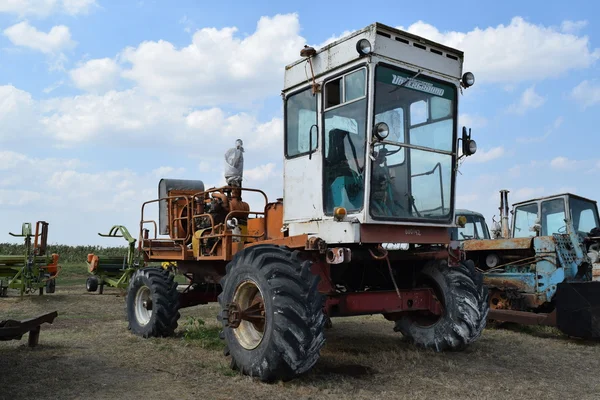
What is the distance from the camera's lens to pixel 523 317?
910cm

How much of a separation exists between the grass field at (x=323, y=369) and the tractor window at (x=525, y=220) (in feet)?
8.36

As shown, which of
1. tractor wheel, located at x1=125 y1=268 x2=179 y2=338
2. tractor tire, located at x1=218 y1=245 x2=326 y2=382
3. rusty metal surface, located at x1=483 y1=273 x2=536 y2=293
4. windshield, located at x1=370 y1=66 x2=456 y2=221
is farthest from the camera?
rusty metal surface, located at x1=483 y1=273 x2=536 y2=293

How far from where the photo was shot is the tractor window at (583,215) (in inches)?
424

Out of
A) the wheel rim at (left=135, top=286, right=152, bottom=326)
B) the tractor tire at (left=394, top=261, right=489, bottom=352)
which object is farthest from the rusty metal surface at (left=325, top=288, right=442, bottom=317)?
the wheel rim at (left=135, top=286, right=152, bottom=326)

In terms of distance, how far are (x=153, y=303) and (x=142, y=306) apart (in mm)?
745

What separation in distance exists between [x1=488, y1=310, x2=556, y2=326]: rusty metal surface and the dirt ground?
261 millimetres

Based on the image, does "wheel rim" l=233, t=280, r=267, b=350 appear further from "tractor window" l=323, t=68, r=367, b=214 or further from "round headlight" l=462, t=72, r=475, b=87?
"round headlight" l=462, t=72, r=475, b=87

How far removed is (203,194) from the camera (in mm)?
8539

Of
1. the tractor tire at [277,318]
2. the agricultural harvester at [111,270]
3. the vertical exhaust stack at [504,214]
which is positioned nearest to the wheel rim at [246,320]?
the tractor tire at [277,318]

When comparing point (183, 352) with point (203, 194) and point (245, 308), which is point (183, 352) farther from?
point (203, 194)

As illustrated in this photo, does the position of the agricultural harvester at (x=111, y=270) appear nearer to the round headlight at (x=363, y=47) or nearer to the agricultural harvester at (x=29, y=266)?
the agricultural harvester at (x=29, y=266)

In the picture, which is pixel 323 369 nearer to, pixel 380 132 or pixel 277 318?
pixel 277 318

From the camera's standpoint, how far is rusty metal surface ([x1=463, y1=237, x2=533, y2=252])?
394 inches

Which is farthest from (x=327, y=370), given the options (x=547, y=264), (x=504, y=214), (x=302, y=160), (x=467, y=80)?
(x=504, y=214)
